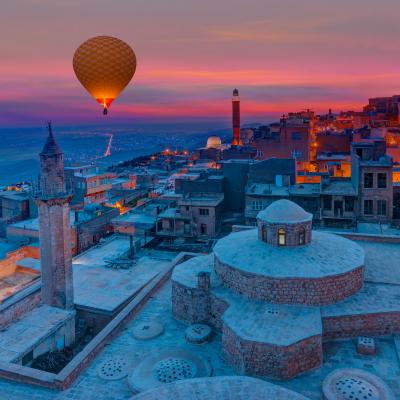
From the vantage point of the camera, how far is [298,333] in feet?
47.4

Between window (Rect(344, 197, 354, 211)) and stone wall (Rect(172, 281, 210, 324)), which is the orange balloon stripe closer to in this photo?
stone wall (Rect(172, 281, 210, 324))

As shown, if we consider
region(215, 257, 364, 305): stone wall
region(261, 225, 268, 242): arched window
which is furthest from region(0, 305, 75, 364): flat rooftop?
region(261, 225, 268, 242): arched window

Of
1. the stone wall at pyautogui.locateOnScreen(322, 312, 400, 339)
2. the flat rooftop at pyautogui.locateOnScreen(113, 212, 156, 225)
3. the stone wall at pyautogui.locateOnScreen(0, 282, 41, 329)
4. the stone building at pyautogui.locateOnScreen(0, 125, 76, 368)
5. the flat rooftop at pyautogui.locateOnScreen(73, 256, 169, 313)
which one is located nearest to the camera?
the stone wall at pyautogui.locateOnScreen(322, 312, 400, 339)

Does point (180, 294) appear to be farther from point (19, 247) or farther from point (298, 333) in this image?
point (19, 247)

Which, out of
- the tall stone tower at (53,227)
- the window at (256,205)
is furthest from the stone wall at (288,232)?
the window at (256,205)

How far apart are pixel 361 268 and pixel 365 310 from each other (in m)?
2.05

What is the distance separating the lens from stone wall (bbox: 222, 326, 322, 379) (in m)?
14.0

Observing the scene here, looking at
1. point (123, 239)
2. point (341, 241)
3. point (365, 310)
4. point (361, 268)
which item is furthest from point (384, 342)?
point (123, 239)

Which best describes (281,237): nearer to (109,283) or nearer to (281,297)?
(281,297)

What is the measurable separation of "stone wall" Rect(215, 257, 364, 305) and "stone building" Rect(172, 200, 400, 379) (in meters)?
0.04

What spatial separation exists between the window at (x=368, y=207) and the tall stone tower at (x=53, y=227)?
22847mm

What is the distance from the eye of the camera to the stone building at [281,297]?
562 inches

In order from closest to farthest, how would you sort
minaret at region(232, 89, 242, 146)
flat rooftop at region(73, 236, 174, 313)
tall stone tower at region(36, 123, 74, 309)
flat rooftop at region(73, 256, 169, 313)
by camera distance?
tall stone tower at region(36, 123, 74, 309)
flat rooftop at region(73, 256, 169, 313)
flat rooftop at region(73, 236, 174, 313)
minaret at region(232, 89, 242, 146)

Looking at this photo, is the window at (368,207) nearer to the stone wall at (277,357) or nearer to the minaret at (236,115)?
the stone wall at (277,357)
